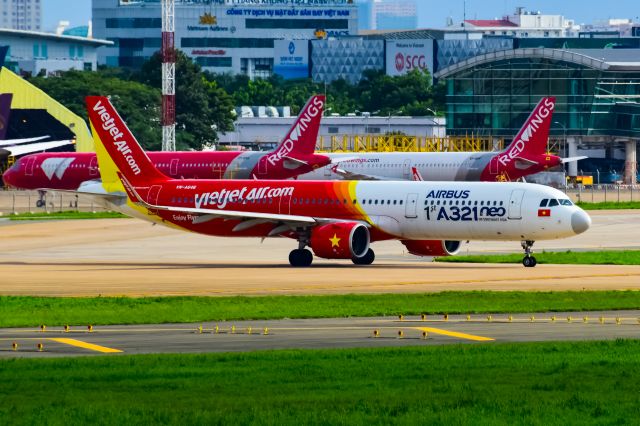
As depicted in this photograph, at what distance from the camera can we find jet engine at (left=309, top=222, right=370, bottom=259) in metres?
64.2

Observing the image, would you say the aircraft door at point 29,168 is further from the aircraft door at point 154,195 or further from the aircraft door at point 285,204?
the aircraft door at point 285,204

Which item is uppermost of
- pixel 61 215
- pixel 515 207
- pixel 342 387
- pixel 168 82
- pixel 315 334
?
pixel 168 82

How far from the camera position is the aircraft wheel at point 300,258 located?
6597 centimetres

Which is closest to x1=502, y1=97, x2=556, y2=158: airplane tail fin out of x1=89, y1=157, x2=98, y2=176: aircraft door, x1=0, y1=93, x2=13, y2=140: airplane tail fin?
x1=89, y1=157, x2=98, y2=176: aircraft door

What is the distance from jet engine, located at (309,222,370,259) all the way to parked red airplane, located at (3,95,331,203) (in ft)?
145

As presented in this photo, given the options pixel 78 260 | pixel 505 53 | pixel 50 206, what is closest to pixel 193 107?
pixel 505 53

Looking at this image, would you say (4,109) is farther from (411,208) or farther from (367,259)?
(411,208)

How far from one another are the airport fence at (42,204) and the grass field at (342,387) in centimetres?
7814

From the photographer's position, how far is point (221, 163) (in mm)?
113188

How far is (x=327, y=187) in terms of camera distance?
67.0 metres

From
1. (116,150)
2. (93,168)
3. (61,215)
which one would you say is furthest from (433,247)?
(93,168)

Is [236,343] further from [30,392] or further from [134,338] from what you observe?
[30,392]

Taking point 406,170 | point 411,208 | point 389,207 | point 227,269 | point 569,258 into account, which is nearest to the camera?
A: point 227,269

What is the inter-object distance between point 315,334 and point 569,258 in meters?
32.4
